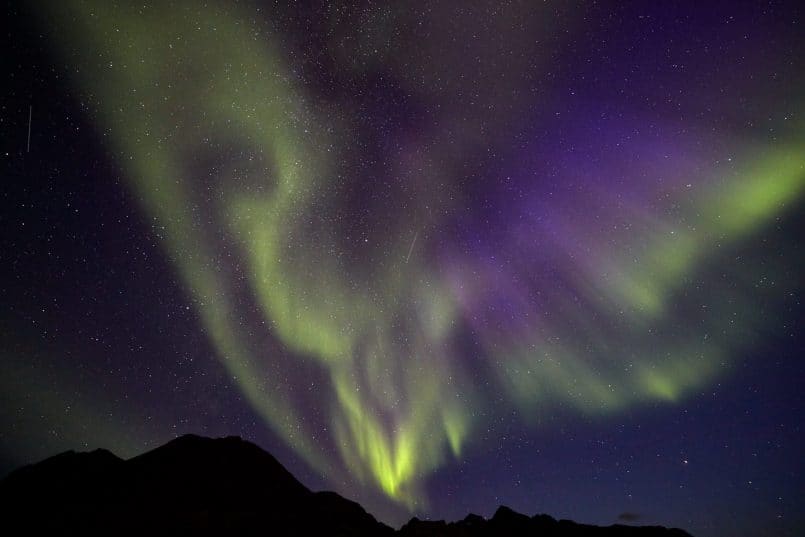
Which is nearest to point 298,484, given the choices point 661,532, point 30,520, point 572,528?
point 30,520

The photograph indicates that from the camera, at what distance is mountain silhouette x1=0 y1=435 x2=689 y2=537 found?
124 feet

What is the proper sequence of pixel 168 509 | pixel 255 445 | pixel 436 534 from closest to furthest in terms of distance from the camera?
1. pixel 168 509
2. pixel 436 534
3. pixel 255 445

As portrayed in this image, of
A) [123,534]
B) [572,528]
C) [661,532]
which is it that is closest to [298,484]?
[123,534]

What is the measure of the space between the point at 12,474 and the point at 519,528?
48.7 metres

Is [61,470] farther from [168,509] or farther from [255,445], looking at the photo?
[255,445]

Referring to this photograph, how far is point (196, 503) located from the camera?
4194 centimetres

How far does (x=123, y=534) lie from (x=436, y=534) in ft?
81.5

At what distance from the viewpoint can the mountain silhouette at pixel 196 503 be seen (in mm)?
37656

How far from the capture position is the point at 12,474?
144ft

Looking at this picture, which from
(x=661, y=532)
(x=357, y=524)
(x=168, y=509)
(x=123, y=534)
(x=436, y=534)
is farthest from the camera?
(x=661, y=532)

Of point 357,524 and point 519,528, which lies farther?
point 519,528

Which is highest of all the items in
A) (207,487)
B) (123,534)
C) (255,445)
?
(255,445)

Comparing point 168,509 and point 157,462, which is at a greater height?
point 157,462

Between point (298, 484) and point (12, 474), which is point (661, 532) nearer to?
point (298, 484)
